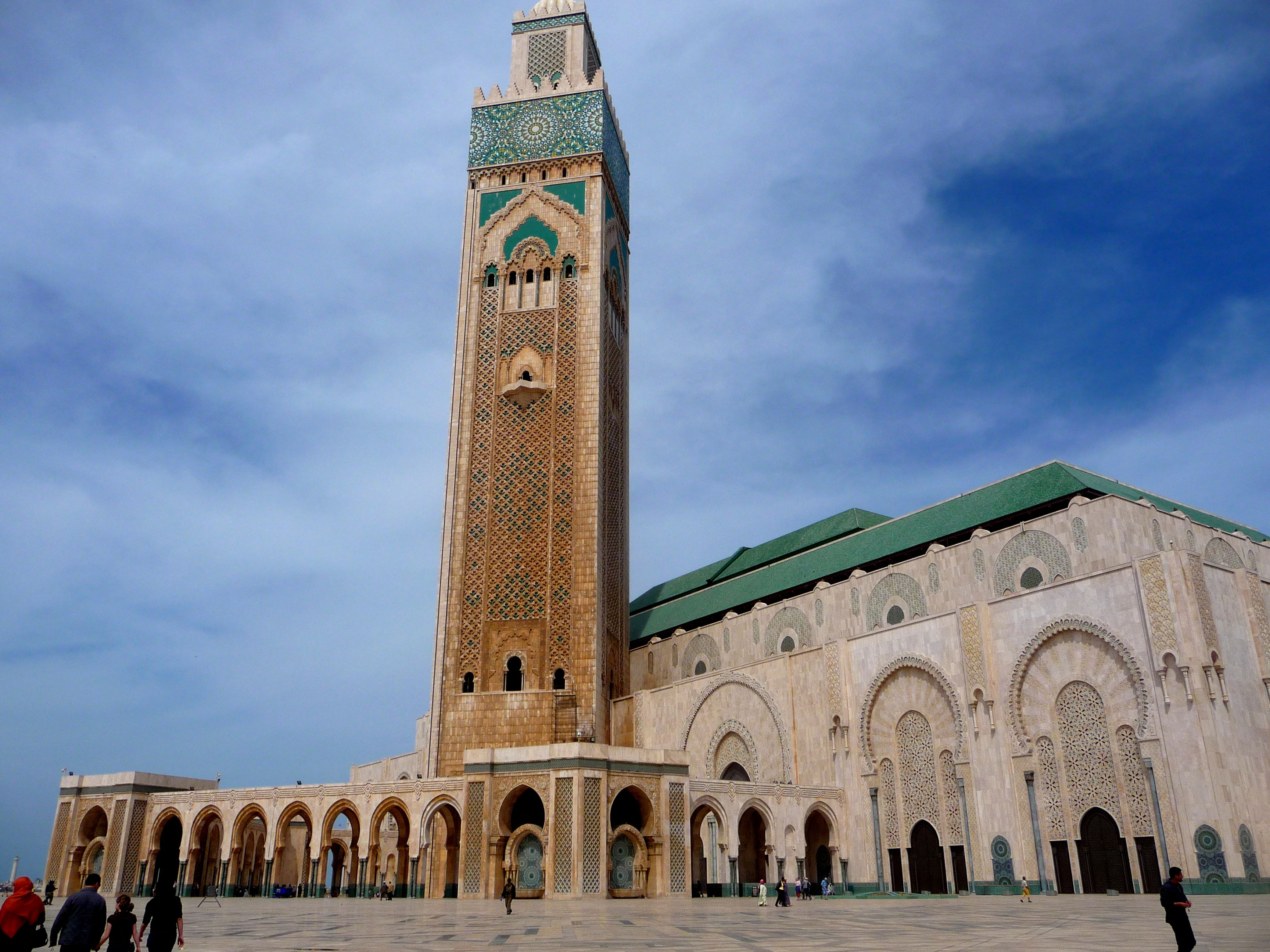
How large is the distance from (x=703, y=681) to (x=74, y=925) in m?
19.6

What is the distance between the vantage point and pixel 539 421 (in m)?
24.7

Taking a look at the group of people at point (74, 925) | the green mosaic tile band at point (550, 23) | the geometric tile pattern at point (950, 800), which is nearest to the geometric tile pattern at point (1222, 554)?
the geometric tile pattern at point (950, 800)

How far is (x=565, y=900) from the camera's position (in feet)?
52.2

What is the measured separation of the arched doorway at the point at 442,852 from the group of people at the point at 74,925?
1520cm

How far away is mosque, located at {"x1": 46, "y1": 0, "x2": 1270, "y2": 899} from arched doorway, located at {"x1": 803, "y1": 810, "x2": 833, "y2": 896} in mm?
61

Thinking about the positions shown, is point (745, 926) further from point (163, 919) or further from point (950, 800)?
point (950, 800)

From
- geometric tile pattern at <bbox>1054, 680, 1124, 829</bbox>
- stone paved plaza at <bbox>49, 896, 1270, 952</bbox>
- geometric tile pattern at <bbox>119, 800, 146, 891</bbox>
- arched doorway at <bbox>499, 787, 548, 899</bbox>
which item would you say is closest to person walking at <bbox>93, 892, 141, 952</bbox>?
stone paved plaza at <bbox>49, 896, 1270, 952</bbox>

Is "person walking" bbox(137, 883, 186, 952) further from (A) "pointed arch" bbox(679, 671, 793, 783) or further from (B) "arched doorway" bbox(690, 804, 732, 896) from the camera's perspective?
(A) "pointed arch" bbox(679, 671, 793, 783)

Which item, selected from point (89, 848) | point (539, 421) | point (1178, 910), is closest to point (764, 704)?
point (539, 421)

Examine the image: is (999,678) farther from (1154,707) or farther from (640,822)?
(640,822)

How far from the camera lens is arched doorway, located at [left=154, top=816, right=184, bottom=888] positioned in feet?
73.6

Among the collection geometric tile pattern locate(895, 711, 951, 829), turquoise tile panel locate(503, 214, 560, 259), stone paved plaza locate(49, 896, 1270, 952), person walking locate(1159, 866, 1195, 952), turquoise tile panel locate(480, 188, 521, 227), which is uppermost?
turquoise tile panel locate(480, 188, 521, 227)

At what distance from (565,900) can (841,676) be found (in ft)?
23.2

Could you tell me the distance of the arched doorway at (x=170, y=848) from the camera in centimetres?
2242
